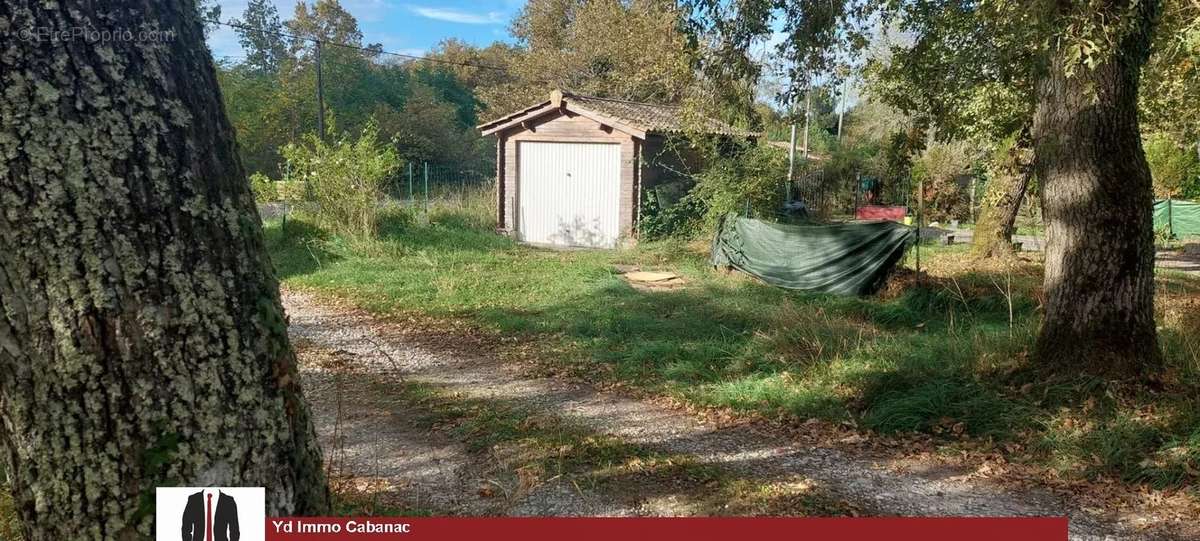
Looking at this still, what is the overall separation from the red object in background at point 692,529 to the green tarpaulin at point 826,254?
6.59 meters

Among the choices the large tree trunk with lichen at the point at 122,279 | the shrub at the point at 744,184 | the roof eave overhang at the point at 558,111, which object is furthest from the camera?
the roof eave overhang at the point at 558,111

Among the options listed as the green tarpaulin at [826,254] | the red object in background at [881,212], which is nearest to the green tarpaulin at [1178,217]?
the red object in background at [881,212]

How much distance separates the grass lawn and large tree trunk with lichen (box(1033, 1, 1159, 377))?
10.8 inches

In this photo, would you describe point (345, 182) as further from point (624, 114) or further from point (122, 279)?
point (122, 279)

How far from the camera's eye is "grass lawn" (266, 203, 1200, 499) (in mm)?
4828

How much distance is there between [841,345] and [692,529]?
4.22 metres

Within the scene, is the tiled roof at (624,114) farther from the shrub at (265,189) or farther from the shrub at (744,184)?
the shrub at (265,189)

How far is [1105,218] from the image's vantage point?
5.38m

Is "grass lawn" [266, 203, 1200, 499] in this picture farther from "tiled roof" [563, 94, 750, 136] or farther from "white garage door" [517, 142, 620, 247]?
"tiled roof" [563, 94, 750, 136]

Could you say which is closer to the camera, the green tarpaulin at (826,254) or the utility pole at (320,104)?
the green tarpaulin at (826,254)

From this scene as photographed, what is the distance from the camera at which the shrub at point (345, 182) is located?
13953 millimetres

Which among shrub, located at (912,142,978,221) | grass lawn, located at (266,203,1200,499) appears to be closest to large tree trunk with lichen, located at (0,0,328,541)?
grass lawn, located at (266,203,1200,499)

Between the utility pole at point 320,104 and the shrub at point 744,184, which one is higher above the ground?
the utility pole at point 320,104

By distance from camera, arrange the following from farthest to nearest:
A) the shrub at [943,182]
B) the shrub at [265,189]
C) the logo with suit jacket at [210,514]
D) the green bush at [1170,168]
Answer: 1. the shrub at [943,182]
2. the green bush at [1170,168]
3. the shrub at [265,189]
4. the logo with suit jacket at [210,514]
